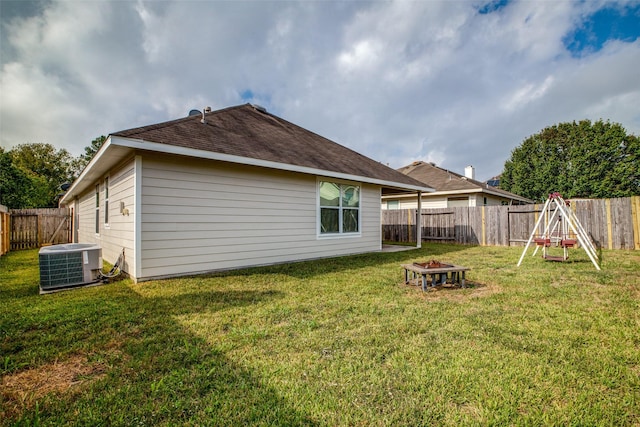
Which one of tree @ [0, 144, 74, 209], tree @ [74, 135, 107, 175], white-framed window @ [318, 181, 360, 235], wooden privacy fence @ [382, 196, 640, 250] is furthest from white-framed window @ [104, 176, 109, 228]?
tree @ [74, 135, 107, 175]

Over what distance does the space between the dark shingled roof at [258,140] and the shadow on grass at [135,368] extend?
3.11 meters

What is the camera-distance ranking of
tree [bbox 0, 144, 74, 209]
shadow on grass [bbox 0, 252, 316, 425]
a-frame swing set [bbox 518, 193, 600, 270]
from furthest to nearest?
tree [bbox 0, 144, 74, 209]
a-frame swing set [bbox 518, 193, 600, 270]
shadow on grass [bbox 0, 252, 316, 425]

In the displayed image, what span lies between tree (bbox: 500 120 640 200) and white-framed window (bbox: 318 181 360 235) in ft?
97.6

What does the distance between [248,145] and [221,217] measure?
6.56 feet

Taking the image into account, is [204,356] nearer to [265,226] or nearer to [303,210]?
[265,226]

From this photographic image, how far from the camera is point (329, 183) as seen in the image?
8867mm

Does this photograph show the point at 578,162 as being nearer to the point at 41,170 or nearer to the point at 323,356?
the point at 323,356

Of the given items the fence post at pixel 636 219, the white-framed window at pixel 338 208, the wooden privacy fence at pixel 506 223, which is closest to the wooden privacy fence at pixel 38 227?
the white-framed window at pixel 338 208

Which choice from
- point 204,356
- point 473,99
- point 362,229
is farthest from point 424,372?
point 473,99

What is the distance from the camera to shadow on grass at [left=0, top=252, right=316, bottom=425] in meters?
1.78

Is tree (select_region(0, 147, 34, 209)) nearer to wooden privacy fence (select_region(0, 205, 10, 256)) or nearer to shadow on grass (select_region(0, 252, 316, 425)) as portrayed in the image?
wooden privacy fence (select_region(0, 205, 10, 256))

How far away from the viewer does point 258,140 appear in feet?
25.8

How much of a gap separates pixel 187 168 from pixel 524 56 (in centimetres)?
1476

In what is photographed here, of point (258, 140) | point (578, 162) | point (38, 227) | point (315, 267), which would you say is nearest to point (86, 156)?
point (38, 227)
